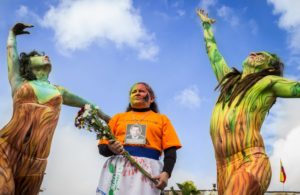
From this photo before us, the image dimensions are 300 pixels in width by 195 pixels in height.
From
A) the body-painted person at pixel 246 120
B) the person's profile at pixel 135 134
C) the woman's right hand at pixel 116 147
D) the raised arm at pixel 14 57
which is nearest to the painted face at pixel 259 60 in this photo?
the body-painted person at pixel 246 120

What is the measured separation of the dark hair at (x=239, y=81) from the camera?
492 cm

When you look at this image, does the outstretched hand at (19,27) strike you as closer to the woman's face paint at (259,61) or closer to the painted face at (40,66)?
the painted face at (40,66)

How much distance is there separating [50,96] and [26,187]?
0.95 meters

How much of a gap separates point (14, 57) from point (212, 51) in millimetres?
2184

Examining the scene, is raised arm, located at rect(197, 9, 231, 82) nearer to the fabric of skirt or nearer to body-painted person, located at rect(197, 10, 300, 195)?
body-painted person, located at rect(197, 10, 300, 195)

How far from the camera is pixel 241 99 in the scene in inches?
191

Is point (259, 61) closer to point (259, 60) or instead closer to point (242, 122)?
point (259, 60)

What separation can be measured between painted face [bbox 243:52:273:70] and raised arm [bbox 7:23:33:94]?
2.39 meters

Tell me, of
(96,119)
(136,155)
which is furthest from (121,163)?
(96,119)

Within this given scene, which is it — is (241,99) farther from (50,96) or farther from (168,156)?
(50,96)

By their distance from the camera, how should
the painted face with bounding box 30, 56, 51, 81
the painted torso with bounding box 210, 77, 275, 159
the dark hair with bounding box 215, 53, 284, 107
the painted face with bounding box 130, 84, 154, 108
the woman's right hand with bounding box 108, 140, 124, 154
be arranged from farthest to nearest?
the painted face with bounding box 30, 56, 51, 81 < the painted face with bounding box 130, 84, 154, 108 < the dark hair with bounding box 215, 53, 284, 107 < the woman's right hand with bounding box 108, 140, 124, 154 < the painted torso with bounding box 210, 77, 275, 159

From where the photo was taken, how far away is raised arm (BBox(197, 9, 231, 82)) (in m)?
5.51

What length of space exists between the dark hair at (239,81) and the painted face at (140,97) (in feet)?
2.39

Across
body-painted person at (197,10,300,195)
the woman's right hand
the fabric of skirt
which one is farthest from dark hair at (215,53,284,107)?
the woman's right hand
